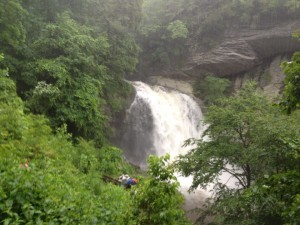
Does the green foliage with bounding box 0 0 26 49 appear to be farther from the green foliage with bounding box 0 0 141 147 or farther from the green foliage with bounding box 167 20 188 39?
the green foliage with bounding box 167 20 188 39

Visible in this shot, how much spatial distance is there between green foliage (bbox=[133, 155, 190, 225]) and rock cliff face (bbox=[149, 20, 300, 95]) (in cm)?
2325

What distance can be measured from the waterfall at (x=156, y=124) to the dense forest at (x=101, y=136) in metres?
1.37

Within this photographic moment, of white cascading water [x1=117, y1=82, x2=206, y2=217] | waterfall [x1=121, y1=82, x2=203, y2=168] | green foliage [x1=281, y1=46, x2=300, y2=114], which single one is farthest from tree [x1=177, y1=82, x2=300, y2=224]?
waterfall [x1=121, y1=82, x2=203, y2=168]

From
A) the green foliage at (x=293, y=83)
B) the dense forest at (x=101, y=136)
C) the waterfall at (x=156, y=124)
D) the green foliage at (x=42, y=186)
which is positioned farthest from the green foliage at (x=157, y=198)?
the waterfall at (x=156, y=124)

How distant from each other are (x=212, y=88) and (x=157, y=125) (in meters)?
6.87

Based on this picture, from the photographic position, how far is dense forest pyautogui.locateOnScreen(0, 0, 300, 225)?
15.5ft

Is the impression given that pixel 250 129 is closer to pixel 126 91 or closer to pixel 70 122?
pixel 70 122

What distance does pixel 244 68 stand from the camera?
28.1 meters

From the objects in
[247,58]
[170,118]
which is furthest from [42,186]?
[247,58]

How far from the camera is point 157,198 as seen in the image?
15.3 ft

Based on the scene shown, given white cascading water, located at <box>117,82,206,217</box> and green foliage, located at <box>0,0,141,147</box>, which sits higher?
white cascading water, located at <box>117,82,206,217</box>

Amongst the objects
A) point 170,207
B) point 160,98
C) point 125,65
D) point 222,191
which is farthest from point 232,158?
point 160,98

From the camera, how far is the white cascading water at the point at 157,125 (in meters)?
20.8

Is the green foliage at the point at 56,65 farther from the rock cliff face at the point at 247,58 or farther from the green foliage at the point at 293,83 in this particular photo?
the rock cliff face at the point at 247,58
